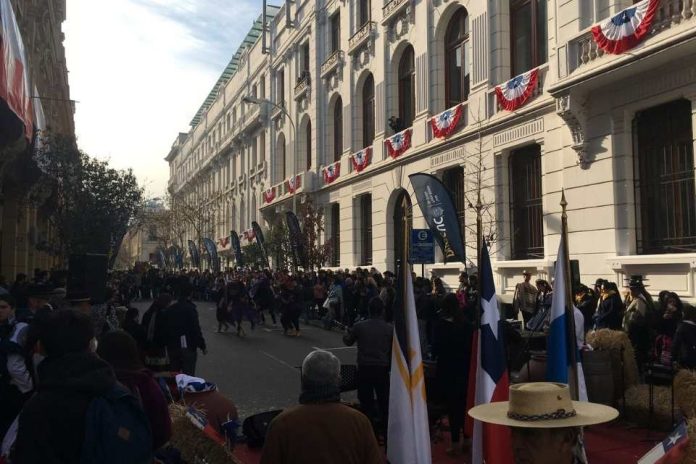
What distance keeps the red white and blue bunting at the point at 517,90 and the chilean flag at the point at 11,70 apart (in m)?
11.5

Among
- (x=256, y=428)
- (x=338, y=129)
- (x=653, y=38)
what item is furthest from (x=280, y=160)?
(x=256, y=428)

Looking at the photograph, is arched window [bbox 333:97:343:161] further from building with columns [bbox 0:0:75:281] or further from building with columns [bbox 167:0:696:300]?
building with columns [bbox 0:0:75:281]

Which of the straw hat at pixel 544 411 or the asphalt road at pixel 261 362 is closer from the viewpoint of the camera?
the straw hat at pixel 544 411

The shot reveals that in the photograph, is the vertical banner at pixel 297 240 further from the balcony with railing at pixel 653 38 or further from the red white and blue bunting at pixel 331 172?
the balcony with railing at pixel 653 38

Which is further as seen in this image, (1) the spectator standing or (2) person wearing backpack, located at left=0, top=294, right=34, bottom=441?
(2) person wearing backpack, located at left=0, top=294, right=34, bottom=441

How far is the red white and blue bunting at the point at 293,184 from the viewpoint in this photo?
107 ft

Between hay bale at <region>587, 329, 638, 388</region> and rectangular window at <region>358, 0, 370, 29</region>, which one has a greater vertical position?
rectangular window at <region>358, 0, 370, 29</region>

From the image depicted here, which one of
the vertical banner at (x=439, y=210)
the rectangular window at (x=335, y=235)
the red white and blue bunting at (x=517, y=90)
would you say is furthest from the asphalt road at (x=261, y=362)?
the rectangular window at (x=335, y=235)

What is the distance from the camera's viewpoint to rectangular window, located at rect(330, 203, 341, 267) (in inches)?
1198

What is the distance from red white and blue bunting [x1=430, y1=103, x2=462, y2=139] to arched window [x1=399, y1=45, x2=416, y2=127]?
3321 millimetres

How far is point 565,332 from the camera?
564 cm

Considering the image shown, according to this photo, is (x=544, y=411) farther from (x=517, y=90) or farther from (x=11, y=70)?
(x=517, y=90)

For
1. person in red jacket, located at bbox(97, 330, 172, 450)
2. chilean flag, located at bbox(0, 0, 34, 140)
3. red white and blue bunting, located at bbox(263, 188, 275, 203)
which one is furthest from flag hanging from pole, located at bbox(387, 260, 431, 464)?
red white and blue bunting, located at bbox(263, 188, 275, 203)

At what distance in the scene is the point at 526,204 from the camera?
56.9 ft
